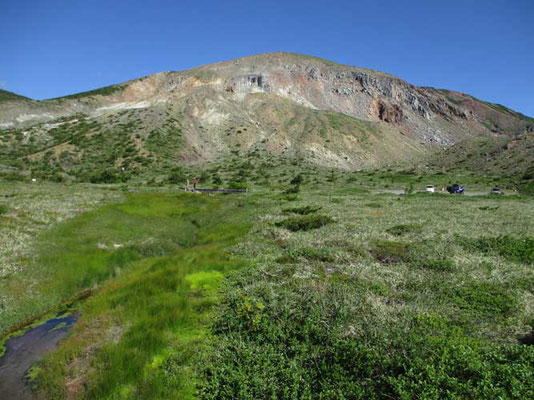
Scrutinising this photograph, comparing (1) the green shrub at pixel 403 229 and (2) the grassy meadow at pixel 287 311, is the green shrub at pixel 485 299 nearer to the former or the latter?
(2) the grassy meadow at pixel 287 311

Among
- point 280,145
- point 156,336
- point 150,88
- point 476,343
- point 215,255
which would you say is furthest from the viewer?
point 150,88

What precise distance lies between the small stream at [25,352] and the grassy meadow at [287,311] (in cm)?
51

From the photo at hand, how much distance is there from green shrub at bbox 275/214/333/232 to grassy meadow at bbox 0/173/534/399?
56cm

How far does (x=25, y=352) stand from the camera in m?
12.1

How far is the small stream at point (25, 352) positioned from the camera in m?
10.1

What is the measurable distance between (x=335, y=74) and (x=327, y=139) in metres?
73.9

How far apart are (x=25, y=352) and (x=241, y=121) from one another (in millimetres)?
137932

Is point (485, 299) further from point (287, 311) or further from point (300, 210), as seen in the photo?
point (300, 210)

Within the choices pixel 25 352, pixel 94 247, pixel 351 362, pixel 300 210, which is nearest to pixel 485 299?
pixel 351 362

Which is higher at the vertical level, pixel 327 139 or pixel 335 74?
pixel 335 74

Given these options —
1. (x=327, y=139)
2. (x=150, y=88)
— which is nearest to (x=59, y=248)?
(x=327, y=139)

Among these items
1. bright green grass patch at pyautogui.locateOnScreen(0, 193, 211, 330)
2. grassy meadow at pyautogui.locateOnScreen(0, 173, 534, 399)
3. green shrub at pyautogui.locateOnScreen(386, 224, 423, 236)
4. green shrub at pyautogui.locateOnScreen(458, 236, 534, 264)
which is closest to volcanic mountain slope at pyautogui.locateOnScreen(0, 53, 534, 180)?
bright green grass patch at pyautogui.locateOnScreen(0, 193, 211, 330)

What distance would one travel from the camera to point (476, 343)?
9969 mm

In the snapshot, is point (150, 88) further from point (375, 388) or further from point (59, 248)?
point (375, 388)
